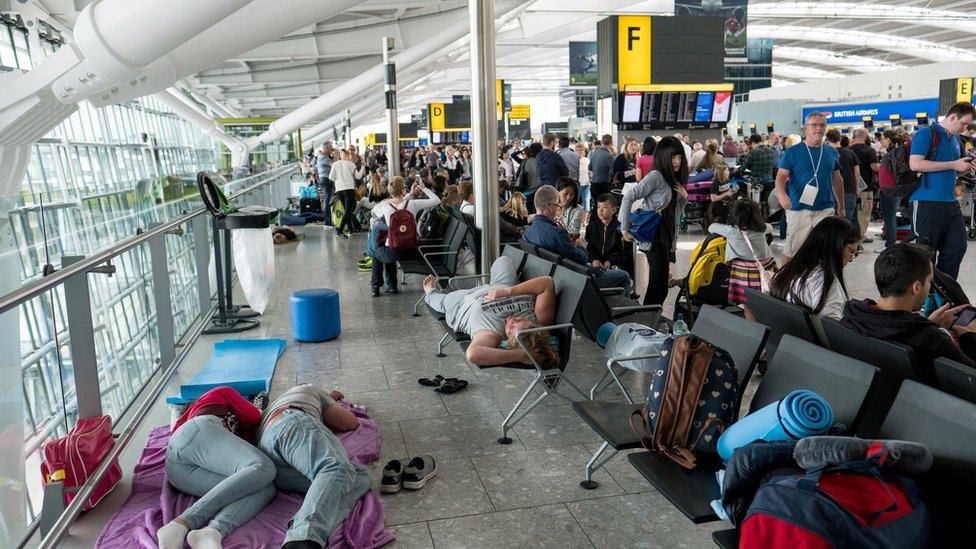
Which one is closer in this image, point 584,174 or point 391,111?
point 391,111

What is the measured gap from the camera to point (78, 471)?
350 centimetres

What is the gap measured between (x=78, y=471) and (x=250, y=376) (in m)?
2.16

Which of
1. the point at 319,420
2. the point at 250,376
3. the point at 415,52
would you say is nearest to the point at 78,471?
the point at 319,420

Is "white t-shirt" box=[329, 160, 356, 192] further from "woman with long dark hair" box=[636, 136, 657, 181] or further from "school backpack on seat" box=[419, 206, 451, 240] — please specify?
"school backpack on seat" box=[419, 206, 451, 240]

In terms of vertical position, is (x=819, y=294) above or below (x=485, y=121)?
below

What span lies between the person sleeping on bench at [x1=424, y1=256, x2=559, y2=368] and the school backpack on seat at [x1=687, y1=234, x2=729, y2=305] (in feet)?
4.45

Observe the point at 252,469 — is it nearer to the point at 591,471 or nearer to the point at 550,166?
the point at 591,471

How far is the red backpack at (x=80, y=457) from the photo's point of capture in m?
3.46

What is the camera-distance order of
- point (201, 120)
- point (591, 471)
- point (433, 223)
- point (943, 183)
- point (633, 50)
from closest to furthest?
point (591, 471)
point (943, 183)
point (433, 223)
point (633, 50)
point (201, 120)

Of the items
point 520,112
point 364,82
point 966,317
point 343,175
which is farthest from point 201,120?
point 966,317

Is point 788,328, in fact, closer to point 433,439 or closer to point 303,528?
point 433,439

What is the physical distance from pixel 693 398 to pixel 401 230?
18.2ft

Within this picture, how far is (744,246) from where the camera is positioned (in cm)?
546

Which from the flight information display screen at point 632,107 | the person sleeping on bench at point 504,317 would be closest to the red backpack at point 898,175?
A: the person sleeping on bench at point 504,317
